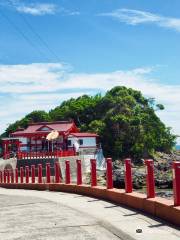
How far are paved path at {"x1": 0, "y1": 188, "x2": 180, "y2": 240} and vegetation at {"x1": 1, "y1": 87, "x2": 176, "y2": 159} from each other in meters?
57.9

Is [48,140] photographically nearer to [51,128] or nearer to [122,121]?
[51,128]

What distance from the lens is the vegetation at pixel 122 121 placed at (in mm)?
70500

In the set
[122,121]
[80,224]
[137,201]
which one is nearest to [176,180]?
[80,224]

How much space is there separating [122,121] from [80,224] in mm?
61313

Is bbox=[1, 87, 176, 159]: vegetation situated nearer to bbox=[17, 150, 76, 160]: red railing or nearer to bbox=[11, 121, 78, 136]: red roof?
bbox=[11, 121, 78, 136]: red roof

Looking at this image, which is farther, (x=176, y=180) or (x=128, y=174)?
(x=128, y=174)

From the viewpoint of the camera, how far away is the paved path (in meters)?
7.77

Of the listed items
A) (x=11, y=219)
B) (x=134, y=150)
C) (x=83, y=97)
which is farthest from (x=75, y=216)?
(x=83, y=97)

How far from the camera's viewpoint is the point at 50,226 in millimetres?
8844

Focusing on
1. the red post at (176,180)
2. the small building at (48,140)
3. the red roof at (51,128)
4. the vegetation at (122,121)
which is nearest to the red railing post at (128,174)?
the red post at (176,180)

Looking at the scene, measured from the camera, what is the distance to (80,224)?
903 centimetres

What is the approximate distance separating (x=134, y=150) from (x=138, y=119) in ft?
15.7

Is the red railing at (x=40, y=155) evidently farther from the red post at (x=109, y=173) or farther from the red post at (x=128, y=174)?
the red post at (x=128, y=174)

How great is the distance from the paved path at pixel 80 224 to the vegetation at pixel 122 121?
57.9 meters
